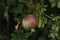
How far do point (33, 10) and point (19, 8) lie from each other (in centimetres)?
16

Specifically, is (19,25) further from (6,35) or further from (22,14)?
(6,35)

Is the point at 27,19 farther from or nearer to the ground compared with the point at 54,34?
farther from the ground

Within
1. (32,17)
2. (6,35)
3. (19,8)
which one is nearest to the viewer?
(32,17)

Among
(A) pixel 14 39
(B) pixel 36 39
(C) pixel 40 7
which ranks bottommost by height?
(B) pixel 36 39

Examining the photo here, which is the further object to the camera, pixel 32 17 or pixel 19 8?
pixel 19 8

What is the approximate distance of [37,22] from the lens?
1609 mm

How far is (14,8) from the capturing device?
1.74 meters

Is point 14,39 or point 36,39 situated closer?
point 14,39

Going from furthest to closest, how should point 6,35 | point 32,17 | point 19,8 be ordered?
point 6,35 < point 19,8 < point 32,17

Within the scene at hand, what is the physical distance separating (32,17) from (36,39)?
0.61 metres

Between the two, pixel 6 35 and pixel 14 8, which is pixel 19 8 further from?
pixel 6 35

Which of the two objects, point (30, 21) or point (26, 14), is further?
point (26, 14)

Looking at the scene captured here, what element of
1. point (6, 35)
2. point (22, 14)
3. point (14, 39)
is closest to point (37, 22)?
point (22, 14)

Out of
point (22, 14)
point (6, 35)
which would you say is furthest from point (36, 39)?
point (22, 14)
